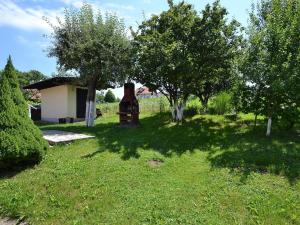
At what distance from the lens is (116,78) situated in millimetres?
15828

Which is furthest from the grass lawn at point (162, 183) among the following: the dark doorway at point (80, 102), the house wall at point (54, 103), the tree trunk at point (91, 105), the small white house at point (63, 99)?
the dark doorway at point (80, 102)

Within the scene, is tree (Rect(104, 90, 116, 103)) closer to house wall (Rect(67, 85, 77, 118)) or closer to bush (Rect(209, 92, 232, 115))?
house wall (Rect(67, 85, 77, 118))

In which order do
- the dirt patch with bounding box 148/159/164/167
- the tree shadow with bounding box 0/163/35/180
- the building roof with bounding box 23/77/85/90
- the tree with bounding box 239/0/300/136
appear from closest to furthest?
1. the tree shadow with bounding box 0/163/35/180
2. the dirt patch with bounding box 148/159/164/167
3. the tree with bounding box 239/0/300/136
4. the building roof with bounding box 23/77/85/90

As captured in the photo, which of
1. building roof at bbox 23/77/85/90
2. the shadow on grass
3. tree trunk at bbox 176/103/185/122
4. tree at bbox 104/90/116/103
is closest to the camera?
the shadow on grass

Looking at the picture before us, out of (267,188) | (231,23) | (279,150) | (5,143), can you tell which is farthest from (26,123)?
(231,23)

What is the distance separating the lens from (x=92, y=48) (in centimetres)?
1534

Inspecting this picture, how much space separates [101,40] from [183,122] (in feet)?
16.2

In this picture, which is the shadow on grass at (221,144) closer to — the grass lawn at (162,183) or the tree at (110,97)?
the grass lawn at (162,183)

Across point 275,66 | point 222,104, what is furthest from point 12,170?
point 222,104

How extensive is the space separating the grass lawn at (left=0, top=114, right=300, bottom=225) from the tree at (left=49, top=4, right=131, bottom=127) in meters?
4.51

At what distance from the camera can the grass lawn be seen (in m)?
7.01

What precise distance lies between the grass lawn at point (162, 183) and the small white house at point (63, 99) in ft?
39.8

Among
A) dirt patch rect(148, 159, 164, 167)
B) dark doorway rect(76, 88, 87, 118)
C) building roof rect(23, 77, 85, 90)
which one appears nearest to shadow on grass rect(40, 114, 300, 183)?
dirt patch rect(148, 159, 164, 167)

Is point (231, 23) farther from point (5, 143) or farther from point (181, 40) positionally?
point (5, 143)
